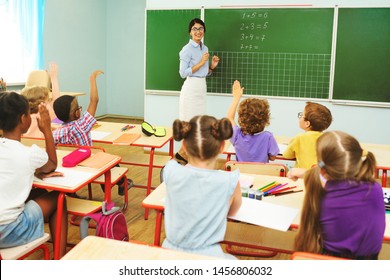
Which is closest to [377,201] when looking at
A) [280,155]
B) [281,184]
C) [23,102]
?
[281,184]

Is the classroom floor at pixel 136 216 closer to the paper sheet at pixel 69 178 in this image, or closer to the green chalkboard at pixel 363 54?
the paper sheet at pixel 69 178

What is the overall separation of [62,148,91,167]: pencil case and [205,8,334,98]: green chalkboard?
2.79m

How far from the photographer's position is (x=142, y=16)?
782 centimetres

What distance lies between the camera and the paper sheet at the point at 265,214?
5.82 ft

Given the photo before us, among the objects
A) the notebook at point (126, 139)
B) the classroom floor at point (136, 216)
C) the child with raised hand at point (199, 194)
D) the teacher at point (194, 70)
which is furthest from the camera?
the teacher at point (194, 70)

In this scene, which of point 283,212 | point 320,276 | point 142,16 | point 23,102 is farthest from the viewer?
point 142,16

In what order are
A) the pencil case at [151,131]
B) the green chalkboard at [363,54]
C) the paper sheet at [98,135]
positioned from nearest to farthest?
the paper sheet at [98,135] < the pencil case at [151,131] < the green chalkboard at [363,54]

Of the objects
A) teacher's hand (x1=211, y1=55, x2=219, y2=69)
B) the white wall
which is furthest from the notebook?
the white wall

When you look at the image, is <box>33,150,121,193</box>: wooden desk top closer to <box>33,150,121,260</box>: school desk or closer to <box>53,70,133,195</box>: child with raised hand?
<box>33,150,121,260</box>: school desk

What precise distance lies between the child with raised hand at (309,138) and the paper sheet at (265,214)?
90cm

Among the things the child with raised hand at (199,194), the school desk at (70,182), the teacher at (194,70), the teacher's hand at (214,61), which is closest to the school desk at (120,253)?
the child with raised hand at (199,194)

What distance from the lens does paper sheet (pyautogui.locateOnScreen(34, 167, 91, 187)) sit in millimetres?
2266

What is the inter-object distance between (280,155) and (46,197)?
1630 mm

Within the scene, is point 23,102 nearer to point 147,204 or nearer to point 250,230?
point 147,204
